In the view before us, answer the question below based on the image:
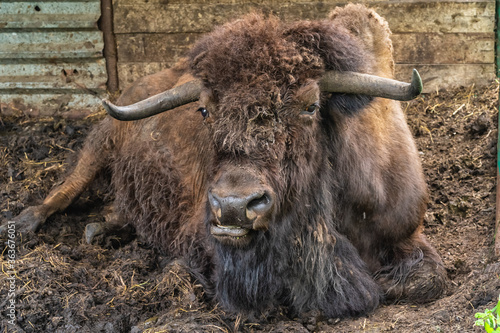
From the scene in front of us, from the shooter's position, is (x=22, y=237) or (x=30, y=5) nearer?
(x=22, y=237)

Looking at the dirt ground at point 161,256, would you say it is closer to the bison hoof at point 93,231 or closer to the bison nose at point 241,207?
the bison hoof at point 93,231

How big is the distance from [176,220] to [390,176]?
1.78m

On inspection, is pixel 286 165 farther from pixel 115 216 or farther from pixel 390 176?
pixel 115 216

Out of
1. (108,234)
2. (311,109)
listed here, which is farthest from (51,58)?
(311,109)

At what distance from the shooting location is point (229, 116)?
3180 mm

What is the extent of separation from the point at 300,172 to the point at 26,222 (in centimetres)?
261

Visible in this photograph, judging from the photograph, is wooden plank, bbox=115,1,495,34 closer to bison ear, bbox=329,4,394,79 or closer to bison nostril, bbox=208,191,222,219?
bison ear, bbox=329,4,394,79

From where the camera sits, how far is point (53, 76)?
Result: 6.14 meters

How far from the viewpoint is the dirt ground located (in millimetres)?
3434

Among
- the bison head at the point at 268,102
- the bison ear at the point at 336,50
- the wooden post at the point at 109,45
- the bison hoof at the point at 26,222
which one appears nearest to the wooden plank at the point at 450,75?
the bison ear at the point at 336,50

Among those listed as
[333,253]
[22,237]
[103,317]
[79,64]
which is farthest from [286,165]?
[79,64]

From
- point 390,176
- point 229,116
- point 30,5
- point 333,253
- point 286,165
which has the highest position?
point 30,5

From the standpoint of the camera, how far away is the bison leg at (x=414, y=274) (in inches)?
152

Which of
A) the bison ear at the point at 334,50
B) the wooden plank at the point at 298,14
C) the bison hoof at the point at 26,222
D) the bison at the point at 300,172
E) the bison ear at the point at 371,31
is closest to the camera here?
the bison at the point at 300,172
